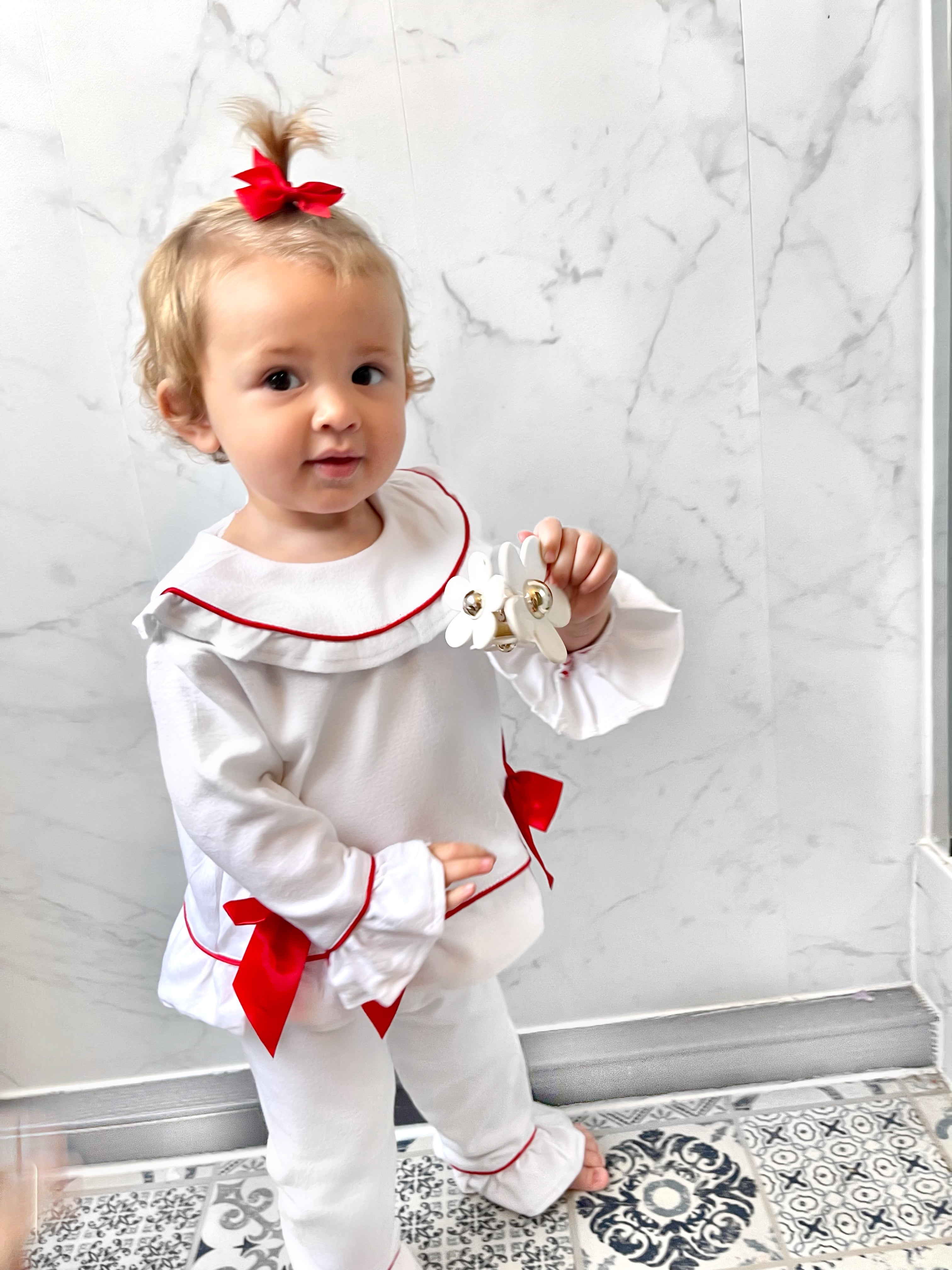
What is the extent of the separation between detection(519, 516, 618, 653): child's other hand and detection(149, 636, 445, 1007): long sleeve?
0.25 meters

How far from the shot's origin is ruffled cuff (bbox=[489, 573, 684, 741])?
101 centimetres

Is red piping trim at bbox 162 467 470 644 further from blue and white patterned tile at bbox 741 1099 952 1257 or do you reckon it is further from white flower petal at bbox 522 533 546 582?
blue and white patterned tile at bbox 741 1099 952 1257

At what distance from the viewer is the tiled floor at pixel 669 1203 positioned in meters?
1.13

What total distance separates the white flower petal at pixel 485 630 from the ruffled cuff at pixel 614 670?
0.73 feet

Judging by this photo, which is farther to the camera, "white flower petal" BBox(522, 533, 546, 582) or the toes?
the toes

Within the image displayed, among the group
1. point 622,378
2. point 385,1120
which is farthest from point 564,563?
point 385,1120

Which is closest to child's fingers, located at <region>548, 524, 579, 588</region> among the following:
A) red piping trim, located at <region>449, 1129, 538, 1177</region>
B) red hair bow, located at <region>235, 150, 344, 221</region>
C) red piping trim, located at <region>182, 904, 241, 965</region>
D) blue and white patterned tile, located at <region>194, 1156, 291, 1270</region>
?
red hair bow, located at <region>235, 150, 344, 221</region>

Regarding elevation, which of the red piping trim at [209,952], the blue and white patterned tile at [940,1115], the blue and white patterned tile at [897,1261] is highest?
the red piping trim at [209,952]

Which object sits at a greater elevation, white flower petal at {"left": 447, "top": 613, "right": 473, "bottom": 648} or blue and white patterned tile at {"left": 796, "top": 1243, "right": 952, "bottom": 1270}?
white flower petal at {"left": 447, "top": 613, "right": 473, "bottom": 648}

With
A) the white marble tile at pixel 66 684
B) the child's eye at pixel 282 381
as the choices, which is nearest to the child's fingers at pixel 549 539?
the child's eye at pixel 282 381

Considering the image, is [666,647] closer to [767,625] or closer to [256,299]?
[767,625]

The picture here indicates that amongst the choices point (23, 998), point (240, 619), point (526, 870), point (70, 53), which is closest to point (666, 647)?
point (526, 870)

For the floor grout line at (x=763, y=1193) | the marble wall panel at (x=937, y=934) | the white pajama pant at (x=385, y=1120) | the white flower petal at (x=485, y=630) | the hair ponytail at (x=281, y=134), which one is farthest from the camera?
the marble wall panel at (x=937, y=934)

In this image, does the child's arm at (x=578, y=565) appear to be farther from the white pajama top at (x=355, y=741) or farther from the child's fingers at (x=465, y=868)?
the child's fingers at (x=465, y=868)
